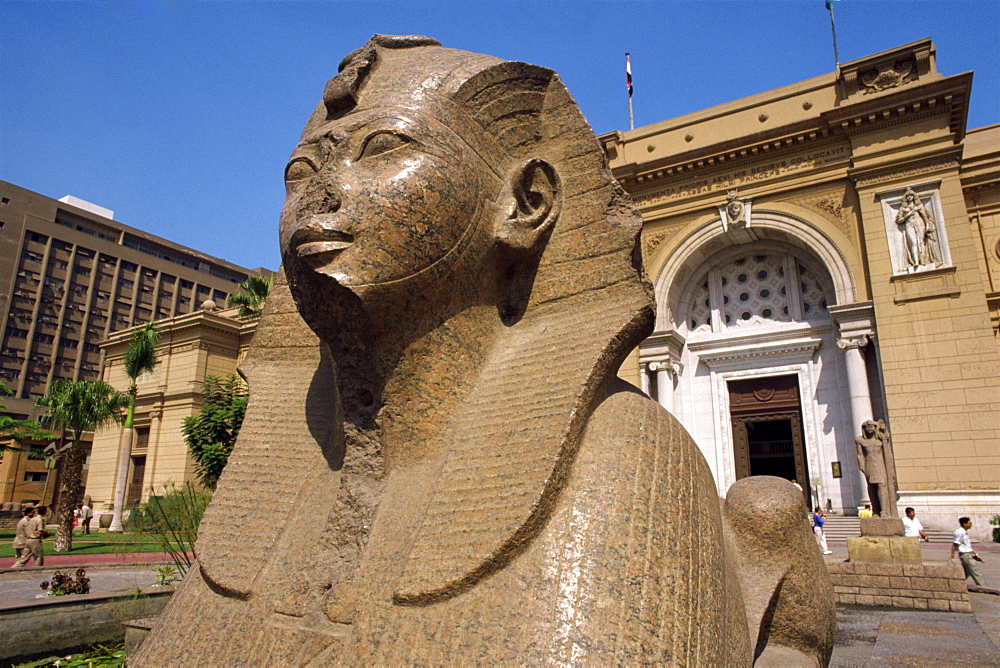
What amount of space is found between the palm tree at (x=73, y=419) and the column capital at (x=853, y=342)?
57.1 ft

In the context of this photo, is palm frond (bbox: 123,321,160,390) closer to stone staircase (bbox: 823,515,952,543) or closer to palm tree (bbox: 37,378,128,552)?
palm tree (bbox: 37,378,128,552)

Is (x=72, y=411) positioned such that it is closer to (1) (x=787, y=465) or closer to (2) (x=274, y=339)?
(2) (x=274, y=339)

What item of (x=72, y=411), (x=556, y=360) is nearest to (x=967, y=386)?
(x=556, y=360)

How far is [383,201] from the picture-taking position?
1.99 meters

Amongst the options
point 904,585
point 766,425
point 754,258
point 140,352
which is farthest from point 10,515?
point 904,585

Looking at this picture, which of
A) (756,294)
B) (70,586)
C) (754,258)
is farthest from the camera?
(754,258)

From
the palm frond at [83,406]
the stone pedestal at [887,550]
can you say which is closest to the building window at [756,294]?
the stone pedestal at [887,550]

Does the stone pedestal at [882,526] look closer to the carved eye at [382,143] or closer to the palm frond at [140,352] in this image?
the carved eye at [382,143]

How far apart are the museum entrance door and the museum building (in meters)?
0.05

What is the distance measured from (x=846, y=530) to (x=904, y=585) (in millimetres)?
6450

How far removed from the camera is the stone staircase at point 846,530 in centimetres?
1261

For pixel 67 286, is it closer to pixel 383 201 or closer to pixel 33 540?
pixel 33 540

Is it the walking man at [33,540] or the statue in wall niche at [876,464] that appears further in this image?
the walking man at [33,540]

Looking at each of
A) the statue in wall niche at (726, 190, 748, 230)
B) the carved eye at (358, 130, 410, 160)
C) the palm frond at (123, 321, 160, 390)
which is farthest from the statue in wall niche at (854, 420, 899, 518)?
the palm frond at (123, 321, 160, 390)
